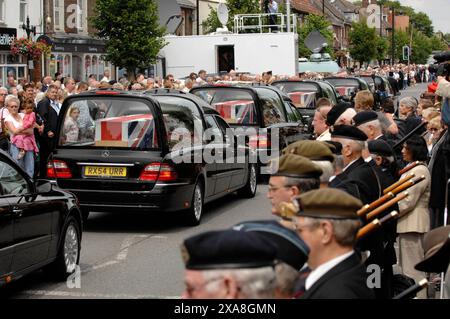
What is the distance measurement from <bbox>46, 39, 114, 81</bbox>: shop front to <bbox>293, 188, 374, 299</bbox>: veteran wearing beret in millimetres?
36581

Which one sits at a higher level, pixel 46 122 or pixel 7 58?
pixel 7 58

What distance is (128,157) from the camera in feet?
42.1

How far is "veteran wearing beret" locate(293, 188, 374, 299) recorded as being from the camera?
438 cm

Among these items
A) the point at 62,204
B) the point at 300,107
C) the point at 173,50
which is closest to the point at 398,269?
the point at 62,204

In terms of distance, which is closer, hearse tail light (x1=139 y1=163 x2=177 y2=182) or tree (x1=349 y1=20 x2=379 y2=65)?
hearse tail light (x1=139 y1=163 x2=177 y2=182)

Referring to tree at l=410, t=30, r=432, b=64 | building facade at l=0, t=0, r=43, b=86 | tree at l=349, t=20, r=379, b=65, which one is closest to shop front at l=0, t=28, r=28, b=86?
building facade at l=0, t=0, r=43, b=86

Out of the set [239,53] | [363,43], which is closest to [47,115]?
[239,53]

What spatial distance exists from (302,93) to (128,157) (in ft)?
40.2

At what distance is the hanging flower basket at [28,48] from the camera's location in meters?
34.2

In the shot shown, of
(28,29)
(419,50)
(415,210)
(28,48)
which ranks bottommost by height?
(415,210)

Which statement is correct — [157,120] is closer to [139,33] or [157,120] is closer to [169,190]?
[169,190]

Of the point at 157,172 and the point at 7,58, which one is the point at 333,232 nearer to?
the point at 157,172

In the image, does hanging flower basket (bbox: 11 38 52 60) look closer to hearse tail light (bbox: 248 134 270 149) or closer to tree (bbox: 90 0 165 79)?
tree (bbox: 90 0 165 79)
